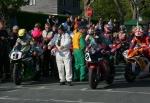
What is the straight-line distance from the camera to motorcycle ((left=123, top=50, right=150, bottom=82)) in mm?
18672

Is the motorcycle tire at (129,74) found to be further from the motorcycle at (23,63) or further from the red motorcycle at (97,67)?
the motorcycle at (23,63)

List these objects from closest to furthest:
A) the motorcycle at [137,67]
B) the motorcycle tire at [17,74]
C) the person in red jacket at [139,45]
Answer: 1. the motorcycle tire at [17,74]
2. the motorcycle at [137,67]
3. the person in red jacket at [139,45]

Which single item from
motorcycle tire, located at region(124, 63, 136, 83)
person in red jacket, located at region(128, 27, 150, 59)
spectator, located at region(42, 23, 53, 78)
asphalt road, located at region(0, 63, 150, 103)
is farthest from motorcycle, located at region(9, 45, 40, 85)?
person in red jacket, located at region(128, 27, 150, 59)

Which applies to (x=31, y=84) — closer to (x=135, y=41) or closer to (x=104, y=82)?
(x=104, y=82)

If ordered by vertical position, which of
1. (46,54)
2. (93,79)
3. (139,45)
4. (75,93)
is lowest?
(75,93)

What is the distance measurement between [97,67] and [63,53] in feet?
4.57

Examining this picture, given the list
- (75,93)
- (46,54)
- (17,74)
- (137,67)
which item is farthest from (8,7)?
(75,93)

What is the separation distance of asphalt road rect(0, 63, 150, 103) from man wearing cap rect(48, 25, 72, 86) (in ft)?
1.22

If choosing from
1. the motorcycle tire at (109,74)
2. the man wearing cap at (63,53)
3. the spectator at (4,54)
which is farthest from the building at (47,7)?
the man wearing cap at (63,53)

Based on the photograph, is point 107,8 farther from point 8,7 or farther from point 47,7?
point 8,7

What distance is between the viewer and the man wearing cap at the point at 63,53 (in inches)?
701

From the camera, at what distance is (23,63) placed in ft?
59.8

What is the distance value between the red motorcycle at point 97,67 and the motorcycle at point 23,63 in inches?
83.9

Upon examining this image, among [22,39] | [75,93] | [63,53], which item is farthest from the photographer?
[22,39]
